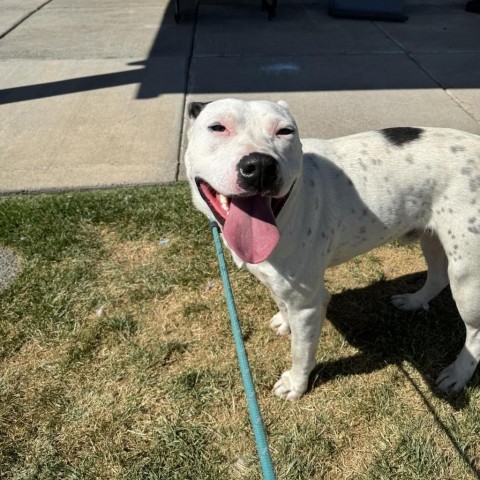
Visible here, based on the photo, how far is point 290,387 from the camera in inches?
118

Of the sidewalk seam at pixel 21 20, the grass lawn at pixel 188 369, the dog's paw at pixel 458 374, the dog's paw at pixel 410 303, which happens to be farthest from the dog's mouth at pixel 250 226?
the sidewalk seam at pixel 21 20

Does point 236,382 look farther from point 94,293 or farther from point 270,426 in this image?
point 94,293

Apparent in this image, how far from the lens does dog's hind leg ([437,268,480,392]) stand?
8.59 feet

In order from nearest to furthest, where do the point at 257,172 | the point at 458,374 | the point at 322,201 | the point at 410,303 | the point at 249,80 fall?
the point at 257,172
the point at 322,201
the point at 458,374
the point at 410,303
the point at 249,80

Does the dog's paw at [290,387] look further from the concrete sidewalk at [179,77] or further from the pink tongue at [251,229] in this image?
the concrete sidewalk at [179,77]

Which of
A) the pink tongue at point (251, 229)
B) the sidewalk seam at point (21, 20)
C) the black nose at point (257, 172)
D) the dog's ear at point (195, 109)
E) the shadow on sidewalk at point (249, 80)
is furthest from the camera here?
the sidewalk seam at point (21, 20)

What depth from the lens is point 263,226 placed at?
2.18 meters

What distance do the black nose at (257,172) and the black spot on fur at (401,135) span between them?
1015mm

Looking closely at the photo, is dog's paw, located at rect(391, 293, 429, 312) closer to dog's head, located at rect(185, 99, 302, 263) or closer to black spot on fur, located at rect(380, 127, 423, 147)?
black spot on fur, located at rect(380, 127, 423, 147)

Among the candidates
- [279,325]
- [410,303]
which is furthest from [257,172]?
[410,303]

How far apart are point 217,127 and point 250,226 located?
526 mm

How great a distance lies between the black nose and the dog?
77 millimetres

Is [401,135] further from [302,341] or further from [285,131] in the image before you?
[302,341]

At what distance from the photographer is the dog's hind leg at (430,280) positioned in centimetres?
327
